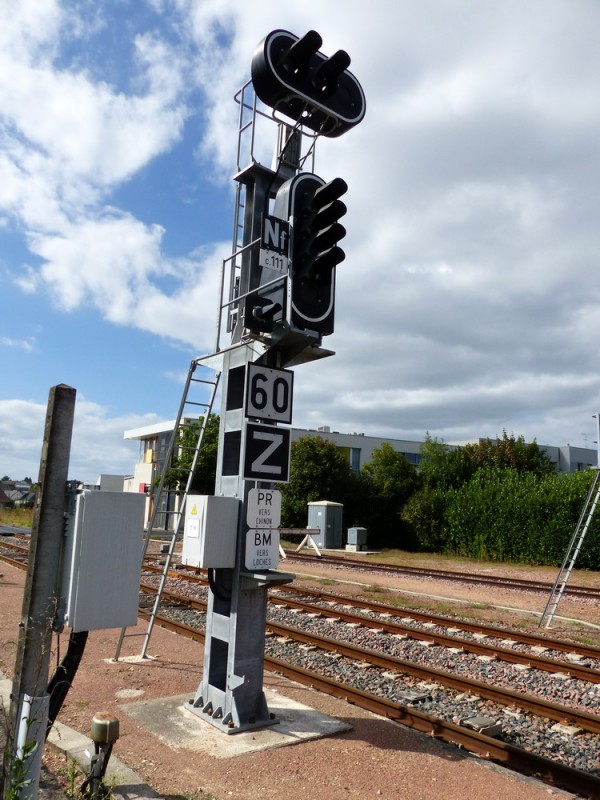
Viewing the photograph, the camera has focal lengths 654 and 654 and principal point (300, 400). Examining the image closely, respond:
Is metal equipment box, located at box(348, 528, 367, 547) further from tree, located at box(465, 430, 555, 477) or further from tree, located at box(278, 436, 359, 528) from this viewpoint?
tree, located at box(465, 430, 555, 477)

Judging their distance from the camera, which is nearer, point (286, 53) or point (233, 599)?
point (233, 599)

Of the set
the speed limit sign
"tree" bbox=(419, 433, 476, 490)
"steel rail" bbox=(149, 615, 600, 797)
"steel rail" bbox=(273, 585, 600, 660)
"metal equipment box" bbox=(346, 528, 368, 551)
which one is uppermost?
"tree" bbox=(419, 433, 476, 490)

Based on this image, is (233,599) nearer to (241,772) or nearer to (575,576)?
(241,772)

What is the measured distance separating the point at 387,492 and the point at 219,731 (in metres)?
34.3

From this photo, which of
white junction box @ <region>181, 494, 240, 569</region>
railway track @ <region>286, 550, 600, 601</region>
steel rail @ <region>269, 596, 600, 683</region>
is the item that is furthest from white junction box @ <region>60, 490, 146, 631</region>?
railway track @ <region>286, 550, 600, 601</region>

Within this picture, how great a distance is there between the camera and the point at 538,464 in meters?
45.4

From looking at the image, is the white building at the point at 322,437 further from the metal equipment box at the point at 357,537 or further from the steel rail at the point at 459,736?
the steel rail at the point at 459,736

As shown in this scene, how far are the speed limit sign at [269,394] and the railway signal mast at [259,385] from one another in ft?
0.03

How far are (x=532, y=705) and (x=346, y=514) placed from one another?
106ft

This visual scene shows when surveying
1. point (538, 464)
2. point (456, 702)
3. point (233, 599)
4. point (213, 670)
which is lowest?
point (456, 702)

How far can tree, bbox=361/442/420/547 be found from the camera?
38.3 meters

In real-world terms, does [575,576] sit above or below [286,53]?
below

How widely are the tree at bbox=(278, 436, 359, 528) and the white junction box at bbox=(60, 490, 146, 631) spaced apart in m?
33.9

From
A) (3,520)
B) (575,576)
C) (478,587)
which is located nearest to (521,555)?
(575,576)
